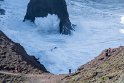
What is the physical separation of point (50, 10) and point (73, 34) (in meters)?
4.25

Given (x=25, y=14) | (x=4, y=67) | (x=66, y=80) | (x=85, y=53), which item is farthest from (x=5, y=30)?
(x=66, y=80)

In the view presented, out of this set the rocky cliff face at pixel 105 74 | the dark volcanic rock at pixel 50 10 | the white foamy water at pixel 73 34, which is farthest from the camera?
the dark volcanic rock at pixel 50 10

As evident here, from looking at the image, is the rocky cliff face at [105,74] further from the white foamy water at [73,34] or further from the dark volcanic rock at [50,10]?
the dark volcanic rock at [50,10]

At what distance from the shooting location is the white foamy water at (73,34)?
1446 inches

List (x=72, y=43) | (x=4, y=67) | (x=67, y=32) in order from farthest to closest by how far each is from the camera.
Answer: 1. (x=67, y=32)
2. (x=72, y=43)
3. (x=4, y=67)

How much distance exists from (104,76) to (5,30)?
28.5m

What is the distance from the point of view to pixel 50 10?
155ft

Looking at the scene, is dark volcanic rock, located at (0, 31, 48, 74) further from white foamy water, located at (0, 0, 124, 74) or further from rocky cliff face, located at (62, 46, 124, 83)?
white foamy water, located at (0, 0, 124, 74)

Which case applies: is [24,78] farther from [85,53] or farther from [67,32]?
[67,32]

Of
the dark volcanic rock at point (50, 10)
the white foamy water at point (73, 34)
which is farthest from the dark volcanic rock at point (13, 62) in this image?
the dark volcanic rock at point (50, 10)

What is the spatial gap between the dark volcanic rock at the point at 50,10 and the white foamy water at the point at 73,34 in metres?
0.70

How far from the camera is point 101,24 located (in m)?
49.3

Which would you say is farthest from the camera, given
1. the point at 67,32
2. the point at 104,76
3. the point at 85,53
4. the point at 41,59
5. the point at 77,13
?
the point at 77,13

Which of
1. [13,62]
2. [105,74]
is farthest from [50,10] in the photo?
[105,74]
